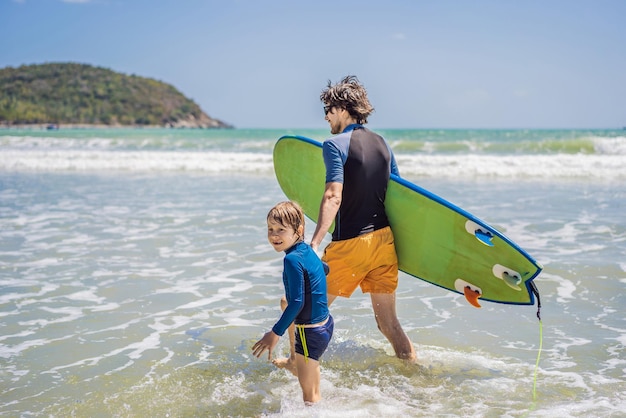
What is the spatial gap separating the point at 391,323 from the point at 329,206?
897 millimetres

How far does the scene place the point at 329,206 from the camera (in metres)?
2.96

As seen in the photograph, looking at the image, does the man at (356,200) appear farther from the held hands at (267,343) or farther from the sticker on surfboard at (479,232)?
the held hands at (267,343)

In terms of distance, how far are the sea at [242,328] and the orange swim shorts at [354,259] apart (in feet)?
1.83

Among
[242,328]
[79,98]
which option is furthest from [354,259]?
[79,98]

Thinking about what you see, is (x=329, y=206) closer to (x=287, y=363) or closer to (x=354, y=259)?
(x=354, y=259)

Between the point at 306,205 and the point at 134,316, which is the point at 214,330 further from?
the point at 306,205

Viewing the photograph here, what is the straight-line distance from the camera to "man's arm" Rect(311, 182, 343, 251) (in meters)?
2.93

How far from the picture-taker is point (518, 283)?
343 centimetres

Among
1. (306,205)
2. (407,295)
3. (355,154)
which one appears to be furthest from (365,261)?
(407,295)

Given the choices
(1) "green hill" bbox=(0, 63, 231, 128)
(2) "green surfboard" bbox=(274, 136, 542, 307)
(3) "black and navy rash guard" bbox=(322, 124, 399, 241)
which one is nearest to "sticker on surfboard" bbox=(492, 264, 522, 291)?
(2) "green surfboard" bbox=(274, 136, 542, 307)

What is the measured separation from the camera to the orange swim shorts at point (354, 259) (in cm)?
323

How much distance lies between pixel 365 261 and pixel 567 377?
4.38 feet

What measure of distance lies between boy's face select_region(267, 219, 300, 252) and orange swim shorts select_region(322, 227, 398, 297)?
23.3 inches

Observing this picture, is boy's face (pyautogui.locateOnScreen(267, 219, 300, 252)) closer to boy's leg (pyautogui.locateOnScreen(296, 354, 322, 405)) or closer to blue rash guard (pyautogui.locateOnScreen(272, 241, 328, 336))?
blue rash guard (pyautogui.locateOnScreen(272, 241, 328, 336))
